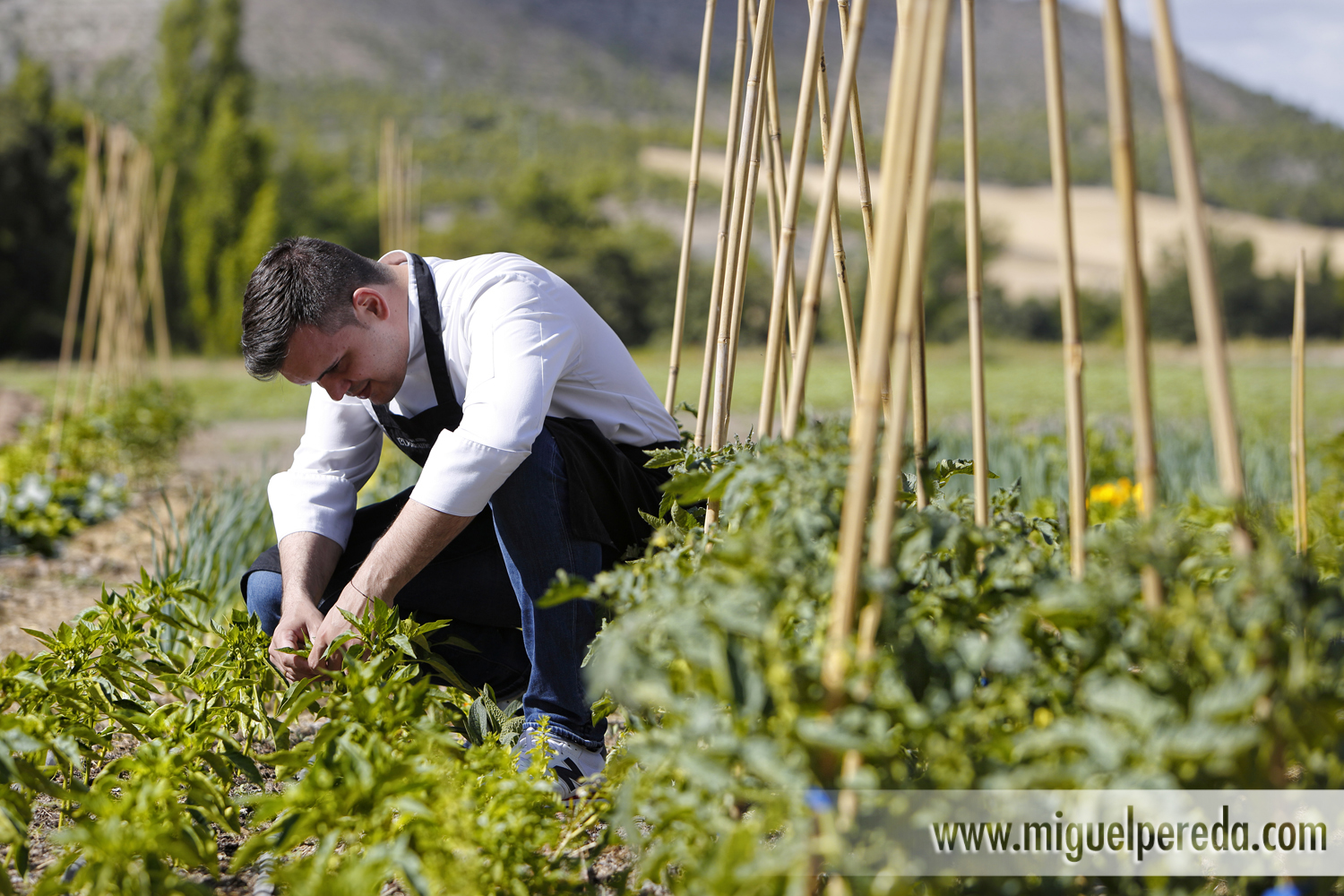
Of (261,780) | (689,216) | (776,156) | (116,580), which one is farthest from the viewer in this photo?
(116,580)

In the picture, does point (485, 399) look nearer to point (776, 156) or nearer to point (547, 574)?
point (547, 574)

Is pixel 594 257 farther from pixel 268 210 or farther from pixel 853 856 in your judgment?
pixel 853 856

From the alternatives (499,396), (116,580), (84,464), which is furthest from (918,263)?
(84,464)

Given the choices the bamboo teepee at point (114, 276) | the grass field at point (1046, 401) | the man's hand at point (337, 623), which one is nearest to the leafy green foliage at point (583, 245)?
the grass field at point (1046, 401)

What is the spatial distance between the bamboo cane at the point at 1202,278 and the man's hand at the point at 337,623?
1193 millimetres

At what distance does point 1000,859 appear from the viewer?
36.9 inches

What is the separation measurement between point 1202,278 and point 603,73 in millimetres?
88465

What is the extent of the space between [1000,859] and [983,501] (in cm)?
50

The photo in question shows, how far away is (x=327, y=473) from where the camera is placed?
6.38ft

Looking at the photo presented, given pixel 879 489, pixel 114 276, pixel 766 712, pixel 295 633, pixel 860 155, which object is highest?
pixel 860 155

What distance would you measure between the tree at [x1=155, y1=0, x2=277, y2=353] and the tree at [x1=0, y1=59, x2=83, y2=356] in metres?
2.22

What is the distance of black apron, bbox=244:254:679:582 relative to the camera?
5.61 ft

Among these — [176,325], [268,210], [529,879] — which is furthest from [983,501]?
[176,325]

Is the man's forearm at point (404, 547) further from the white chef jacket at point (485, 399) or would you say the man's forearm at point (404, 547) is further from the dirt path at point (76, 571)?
the dirt path at point (76, 571)
